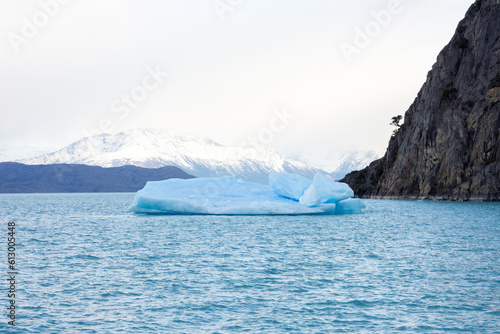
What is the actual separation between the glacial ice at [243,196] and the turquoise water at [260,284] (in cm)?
1645

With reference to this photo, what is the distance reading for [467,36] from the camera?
119375 mm

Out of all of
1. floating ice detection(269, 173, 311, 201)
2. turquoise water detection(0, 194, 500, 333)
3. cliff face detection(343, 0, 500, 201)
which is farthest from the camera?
cliff face detection(343, 0, 500, 201)

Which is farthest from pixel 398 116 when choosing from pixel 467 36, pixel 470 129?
pixel 470 129

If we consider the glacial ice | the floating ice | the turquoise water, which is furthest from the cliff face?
the turquoise water

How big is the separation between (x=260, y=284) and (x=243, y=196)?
133 feet

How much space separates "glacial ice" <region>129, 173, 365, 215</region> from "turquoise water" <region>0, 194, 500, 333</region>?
16.5 metres

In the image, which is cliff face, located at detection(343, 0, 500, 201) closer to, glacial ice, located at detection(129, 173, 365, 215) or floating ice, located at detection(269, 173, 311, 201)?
glacial ice, located at detection(129, 173, 365, 215)

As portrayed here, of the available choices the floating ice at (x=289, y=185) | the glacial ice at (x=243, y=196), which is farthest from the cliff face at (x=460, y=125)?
the floating ice at (x=289, y=185)

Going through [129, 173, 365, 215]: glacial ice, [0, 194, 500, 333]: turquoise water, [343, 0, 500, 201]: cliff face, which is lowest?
[0, 194, 500, 333]: turquoise water

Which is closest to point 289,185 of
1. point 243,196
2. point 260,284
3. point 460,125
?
point 243,196

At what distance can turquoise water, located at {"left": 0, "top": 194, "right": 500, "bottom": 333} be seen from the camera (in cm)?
1888

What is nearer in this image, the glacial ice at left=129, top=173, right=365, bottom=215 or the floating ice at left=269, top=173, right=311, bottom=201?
the glacial ice at left=129, top=173, right=365, bottom=215

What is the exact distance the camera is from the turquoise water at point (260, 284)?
18875 millimetres

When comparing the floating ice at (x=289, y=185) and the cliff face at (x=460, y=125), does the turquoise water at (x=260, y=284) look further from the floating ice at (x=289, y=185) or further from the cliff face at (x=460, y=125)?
the cliff face at (x=460, y=125)
